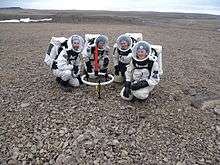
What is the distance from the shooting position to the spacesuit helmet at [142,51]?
637cm

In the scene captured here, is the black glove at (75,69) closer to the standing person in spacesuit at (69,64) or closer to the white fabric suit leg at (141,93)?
the standing person in spacesuit at (69,64)

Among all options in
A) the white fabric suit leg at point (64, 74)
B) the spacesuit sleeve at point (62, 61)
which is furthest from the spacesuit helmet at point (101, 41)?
the white fabric suit leg at point (64, 74)

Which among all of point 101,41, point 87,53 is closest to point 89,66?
point 87,53

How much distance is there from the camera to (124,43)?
7.13 metres

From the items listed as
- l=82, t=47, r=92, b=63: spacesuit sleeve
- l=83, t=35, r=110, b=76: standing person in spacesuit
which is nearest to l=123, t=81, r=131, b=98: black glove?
l=83, t=35, r=110, b=76: standing person in spacesuit

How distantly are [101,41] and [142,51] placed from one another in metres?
1.34

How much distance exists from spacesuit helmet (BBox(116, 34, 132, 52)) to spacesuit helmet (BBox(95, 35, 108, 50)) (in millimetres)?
370

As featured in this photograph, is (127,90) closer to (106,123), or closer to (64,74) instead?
(106,123)

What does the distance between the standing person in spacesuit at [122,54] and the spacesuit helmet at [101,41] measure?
0.25m

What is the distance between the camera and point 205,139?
223 inches

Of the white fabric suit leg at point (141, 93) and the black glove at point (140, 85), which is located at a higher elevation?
the black glove at point (140, 85)

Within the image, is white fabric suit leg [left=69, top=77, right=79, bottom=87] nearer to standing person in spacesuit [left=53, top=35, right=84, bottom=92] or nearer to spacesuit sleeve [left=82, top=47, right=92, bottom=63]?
standing person in spacesuit [left=53, top=35, right=84, bottom=92]

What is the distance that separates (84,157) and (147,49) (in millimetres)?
2443

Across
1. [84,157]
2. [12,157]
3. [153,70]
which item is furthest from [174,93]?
[12,157]
